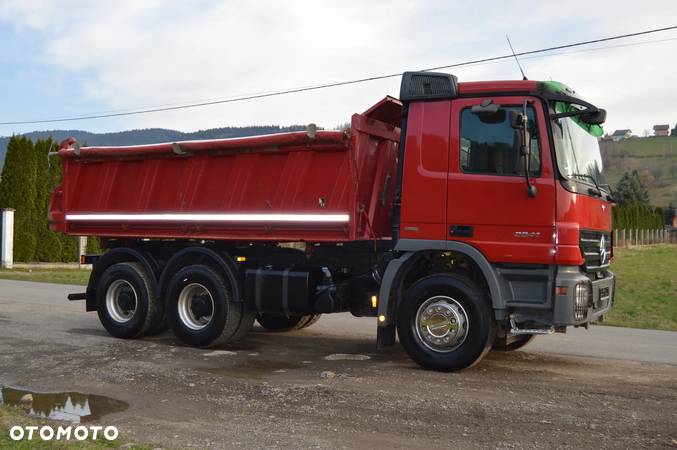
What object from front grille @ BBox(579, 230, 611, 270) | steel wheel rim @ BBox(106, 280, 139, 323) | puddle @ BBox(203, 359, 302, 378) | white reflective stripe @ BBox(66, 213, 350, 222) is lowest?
puddle @ BBox(203, 359, 302, 378)

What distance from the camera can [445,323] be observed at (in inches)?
288

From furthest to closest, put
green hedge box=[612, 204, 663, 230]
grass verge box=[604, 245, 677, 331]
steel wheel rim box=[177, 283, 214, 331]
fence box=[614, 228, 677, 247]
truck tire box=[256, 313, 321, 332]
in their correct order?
green hedge box=[612, 204, 663, 230] → fence box=[614, 228, 677, 247] → grass verge box=[604, 245, 677, 331] → truck tire box=[256, 313, 321, 332] → steel wheel rim box=[177, 283, 214, 331]

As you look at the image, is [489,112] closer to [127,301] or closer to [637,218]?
[127,301]

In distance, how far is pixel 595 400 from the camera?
6.26m

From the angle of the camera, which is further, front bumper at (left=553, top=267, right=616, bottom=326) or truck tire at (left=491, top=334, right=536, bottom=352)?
truck tire at (left=491, top=334, right=536, bottom=352)

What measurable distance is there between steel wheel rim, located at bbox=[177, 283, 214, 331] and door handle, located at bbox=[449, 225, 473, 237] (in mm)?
3372

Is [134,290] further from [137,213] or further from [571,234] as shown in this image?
[571,234]

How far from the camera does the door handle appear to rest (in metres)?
7.24

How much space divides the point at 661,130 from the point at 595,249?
545 ft

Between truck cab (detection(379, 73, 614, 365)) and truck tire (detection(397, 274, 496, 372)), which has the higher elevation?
truck cab (detection(379, 73, 614, 365))

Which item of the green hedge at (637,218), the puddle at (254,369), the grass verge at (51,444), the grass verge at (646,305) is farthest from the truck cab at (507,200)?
the green hedge at (637,218)

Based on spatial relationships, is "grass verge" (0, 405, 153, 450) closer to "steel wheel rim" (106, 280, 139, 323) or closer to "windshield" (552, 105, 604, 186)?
"steel wheel rim" (106, 280, 139, 323)

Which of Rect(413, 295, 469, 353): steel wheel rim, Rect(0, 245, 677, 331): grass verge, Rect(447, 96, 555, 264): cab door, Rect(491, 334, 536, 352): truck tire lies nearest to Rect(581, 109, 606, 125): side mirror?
Rect(447, 96, 555, 264): cab door

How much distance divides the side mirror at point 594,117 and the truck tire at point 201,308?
4598 mm
